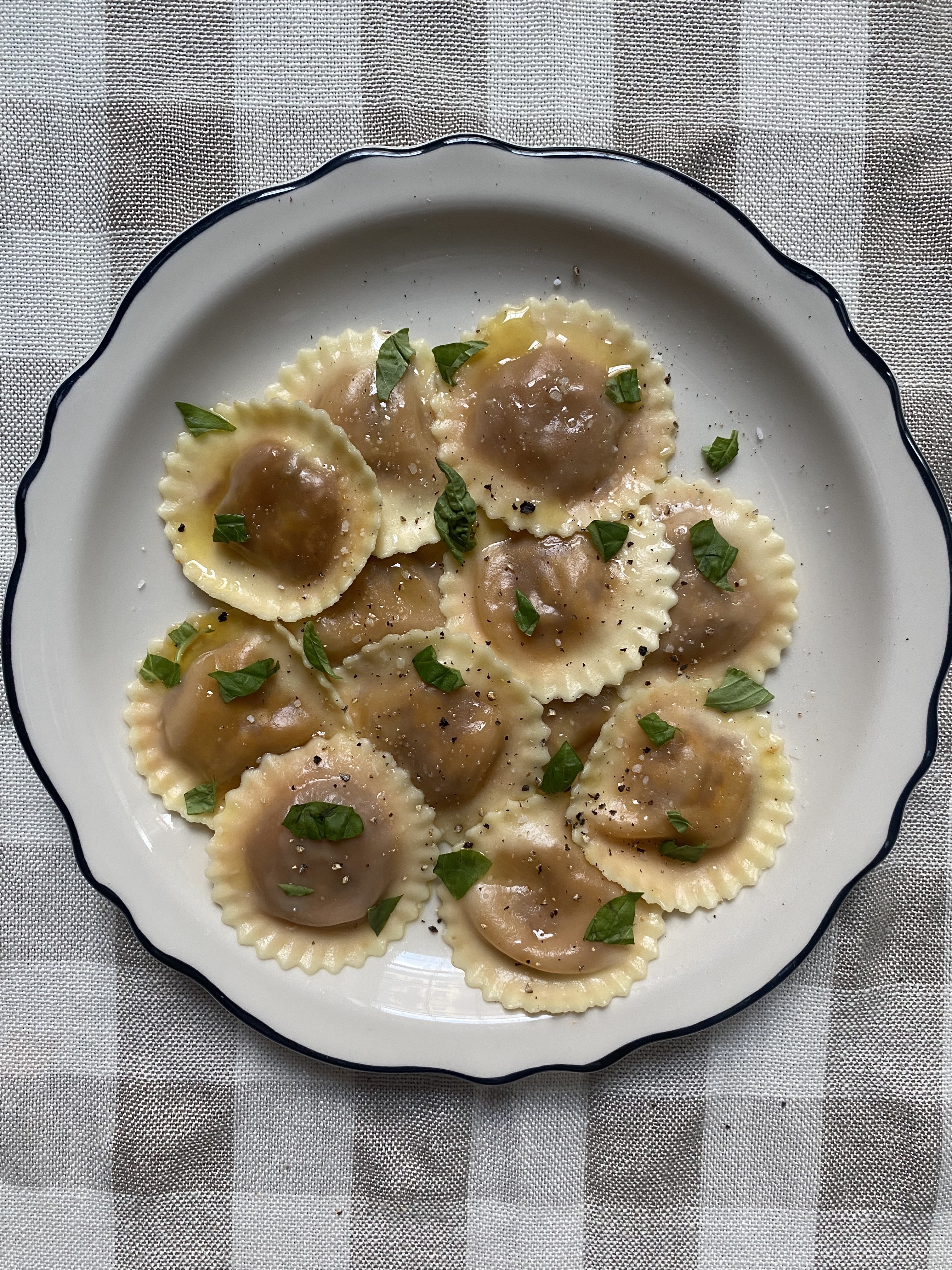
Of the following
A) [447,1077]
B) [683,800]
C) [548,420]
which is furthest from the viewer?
[447,1077]

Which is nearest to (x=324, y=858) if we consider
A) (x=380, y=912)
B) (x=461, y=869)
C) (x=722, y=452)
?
(x=380, y=912)

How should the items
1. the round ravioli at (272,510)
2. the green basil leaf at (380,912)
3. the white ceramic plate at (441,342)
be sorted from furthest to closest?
the green basil leaf at (380,912) → the round ravioli at (272,510) → the white ceramic plate at (441,342)

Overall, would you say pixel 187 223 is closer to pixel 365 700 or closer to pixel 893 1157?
pixel 365 700

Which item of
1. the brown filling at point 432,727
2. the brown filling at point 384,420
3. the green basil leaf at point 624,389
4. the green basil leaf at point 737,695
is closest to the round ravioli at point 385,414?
the brown filling at point 384,420

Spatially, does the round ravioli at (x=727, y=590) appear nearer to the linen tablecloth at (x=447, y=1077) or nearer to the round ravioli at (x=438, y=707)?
the round ravioli at (x=438, y=707)

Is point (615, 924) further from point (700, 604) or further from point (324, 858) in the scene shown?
point (700, 604)

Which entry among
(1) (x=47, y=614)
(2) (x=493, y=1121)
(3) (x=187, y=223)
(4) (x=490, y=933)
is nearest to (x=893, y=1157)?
(2) (x=493, y=1121)

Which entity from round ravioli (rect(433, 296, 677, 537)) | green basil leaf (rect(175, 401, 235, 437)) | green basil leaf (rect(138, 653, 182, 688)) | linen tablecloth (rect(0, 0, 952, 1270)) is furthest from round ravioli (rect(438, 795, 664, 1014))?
green basil leaf (rect(175, 401, 235, 437))
